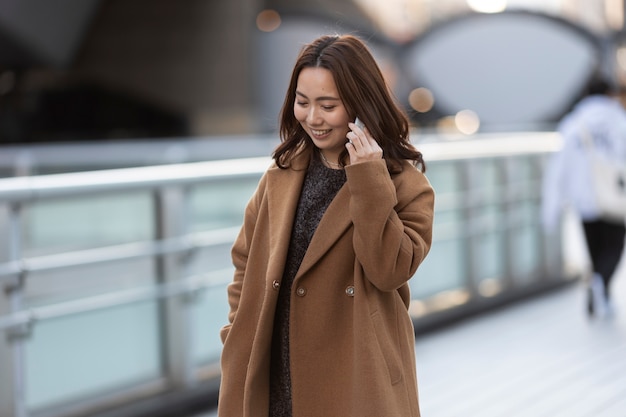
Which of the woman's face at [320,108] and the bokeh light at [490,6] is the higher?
the bokeh light at [490,6]

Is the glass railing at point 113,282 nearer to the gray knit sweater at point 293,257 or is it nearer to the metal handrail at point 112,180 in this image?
the metal handrail at point 112,180

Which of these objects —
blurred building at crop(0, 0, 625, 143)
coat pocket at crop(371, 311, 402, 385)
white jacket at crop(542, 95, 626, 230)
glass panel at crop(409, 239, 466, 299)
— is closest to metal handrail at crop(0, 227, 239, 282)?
glass panel at crop(409, 239, 466, 299)

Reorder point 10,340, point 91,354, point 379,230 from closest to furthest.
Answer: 1. point 379,230
2. point 10,340
3. point 91,354

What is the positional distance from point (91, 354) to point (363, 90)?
117 inches

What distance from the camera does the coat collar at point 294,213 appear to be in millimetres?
2742

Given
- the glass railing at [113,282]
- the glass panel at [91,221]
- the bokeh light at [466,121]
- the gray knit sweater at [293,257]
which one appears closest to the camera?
the gray knit sweater at [293,257]

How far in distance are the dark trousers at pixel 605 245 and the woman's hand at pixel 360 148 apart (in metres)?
5.75

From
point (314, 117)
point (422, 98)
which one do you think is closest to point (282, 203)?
point (314, 117)

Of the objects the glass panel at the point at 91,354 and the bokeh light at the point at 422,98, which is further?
the bokeh light at the point at 422,98

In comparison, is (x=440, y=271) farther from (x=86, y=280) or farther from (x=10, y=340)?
(x=10, y=340)

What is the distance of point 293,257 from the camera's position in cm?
284

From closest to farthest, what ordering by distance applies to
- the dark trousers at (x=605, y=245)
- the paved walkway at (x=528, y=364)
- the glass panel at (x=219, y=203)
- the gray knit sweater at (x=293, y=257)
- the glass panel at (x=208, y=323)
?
the gray knit sweater at (x=293, y=257), the paved walkway at (x=528, y=364), the glass panel at (x=208, y=323), the glass panel at (x=219, y=203), the dark trousers at (x=605, y=245)

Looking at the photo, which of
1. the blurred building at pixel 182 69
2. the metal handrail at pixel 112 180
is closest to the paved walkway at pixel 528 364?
the metal handrail at pixel 112 180

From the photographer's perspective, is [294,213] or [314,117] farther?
[294,213]
